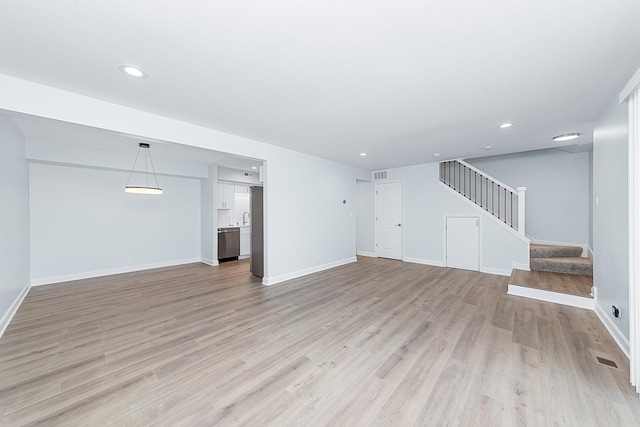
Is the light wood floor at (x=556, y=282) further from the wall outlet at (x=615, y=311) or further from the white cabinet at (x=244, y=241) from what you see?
the white cabinet at (x=244, y=241)

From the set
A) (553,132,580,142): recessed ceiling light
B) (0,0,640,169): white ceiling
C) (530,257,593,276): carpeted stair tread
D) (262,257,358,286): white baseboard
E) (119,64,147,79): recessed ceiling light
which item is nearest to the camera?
(0,0,640,169): white ceiling

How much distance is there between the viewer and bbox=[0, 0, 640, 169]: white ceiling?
1.51 metres

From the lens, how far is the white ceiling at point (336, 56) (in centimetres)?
151

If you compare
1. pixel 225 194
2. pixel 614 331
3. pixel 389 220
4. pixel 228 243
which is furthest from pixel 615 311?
pixel 225 194

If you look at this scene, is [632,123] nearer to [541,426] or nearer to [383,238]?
[541,426]

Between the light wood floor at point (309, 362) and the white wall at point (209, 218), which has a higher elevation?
the white wall at point (209, 218)

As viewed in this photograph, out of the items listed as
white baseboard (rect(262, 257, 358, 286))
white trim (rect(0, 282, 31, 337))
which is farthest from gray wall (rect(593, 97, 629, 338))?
white trim (rect(0, 282, 31, 337))

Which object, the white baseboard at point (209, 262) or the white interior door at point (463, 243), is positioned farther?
the white baseboard at point (209, 262)

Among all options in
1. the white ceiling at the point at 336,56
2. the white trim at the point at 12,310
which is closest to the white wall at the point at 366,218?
the white ceiling at the point at 336,56

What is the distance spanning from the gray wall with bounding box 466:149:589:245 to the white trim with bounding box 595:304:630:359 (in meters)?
3.18

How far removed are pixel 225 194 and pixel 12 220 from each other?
423 cm

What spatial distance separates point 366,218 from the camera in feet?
25.3

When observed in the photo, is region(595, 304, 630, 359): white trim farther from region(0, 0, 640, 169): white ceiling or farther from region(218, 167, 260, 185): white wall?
region(218, 167, 260, 185): white wall

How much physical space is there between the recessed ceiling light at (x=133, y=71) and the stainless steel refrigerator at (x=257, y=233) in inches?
115
